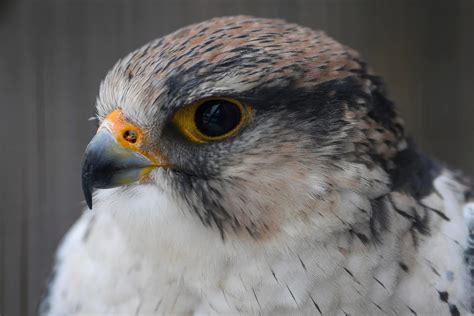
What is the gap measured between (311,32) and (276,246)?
61 centimetres

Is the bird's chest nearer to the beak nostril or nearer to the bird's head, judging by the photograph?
the bird's head

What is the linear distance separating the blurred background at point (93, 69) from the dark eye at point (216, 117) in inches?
110

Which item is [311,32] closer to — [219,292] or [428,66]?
[219,292]

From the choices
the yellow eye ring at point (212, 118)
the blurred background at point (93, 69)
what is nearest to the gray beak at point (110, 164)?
the yellow eye ring at point (212, 118)

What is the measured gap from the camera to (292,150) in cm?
163

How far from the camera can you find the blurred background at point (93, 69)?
14.6ft

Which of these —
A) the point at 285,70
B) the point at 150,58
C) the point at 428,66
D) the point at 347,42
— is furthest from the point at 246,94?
the point at 428,66

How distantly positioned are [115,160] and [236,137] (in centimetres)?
30

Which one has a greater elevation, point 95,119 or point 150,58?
point 150,58

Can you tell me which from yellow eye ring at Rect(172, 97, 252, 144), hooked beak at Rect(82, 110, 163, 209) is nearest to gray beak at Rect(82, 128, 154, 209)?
hooked beak at Rect(82, 110, 163, 209)

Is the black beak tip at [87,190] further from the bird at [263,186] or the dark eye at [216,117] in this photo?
the dark eye at [216,117]

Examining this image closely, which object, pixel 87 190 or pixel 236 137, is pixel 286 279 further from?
pixel 87 190

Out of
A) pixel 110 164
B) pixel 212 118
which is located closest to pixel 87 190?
pixel 110 164

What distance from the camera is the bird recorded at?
5.25 ft
